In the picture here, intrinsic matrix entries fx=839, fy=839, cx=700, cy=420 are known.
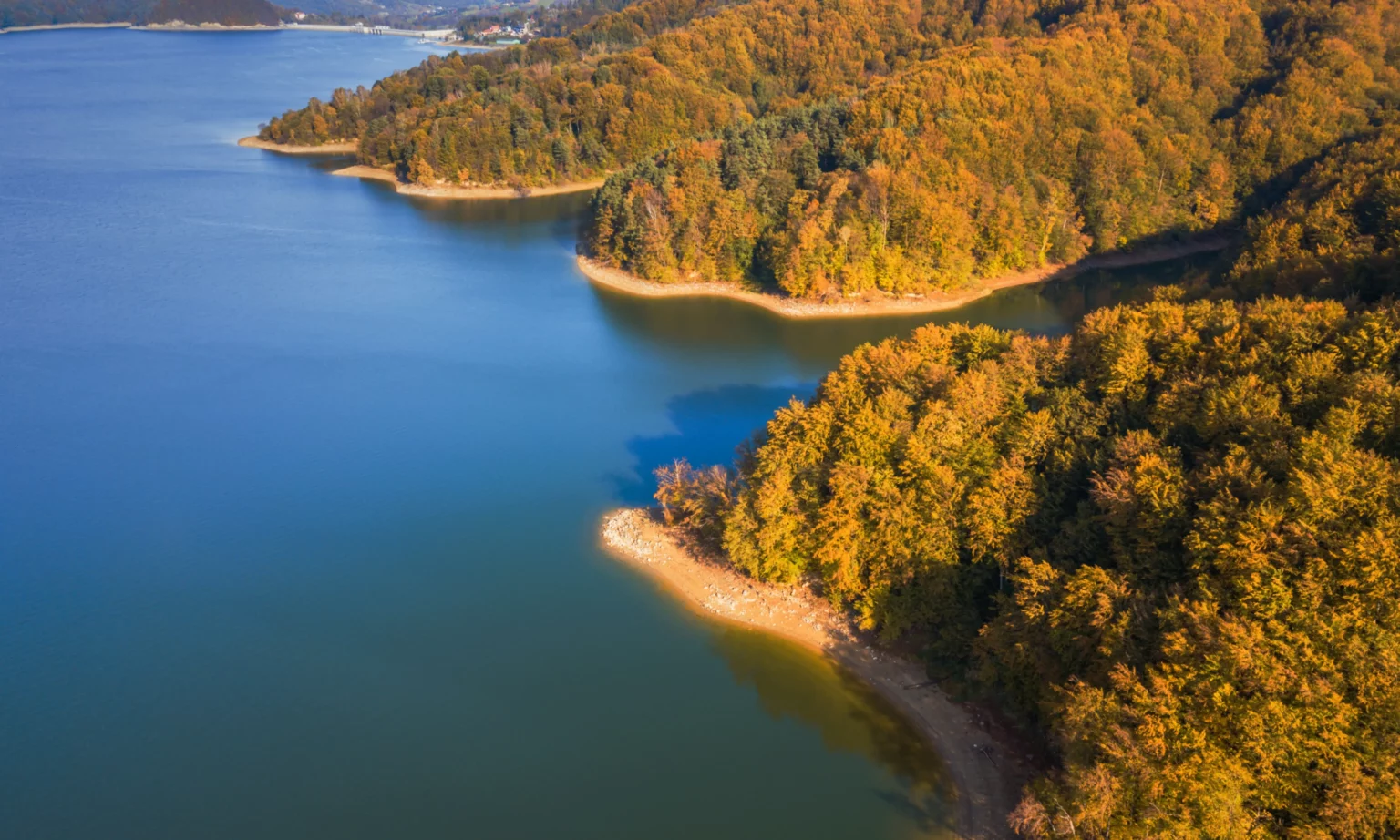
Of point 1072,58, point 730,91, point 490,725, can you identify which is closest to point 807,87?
point 730,91

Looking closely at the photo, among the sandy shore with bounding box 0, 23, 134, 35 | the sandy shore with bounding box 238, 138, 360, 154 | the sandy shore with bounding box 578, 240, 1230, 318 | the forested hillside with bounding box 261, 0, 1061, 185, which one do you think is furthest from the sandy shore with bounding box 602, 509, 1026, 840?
the sandy shore with bounding box 0, 23, 134, 35

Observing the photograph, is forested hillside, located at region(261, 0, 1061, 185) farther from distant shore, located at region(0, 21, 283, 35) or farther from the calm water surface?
distant shore, located at region(0, 21, 283, 35)

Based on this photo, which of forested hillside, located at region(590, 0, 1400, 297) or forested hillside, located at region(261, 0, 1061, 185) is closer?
forested hillside, located at region(590, 0, 1400, 297)

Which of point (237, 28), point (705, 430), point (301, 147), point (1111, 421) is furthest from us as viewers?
point (237, 28)

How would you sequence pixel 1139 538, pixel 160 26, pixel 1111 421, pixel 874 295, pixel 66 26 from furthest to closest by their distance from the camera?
pixel 160 26 → pixel 66 26 → pixel 874 295 → pixel 1111 421 → pixel 1139 538

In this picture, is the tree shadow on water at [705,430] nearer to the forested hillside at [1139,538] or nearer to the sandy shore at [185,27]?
the forested hillside at [1139,538]

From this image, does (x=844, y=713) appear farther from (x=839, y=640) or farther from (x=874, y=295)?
(x=874, y=295)

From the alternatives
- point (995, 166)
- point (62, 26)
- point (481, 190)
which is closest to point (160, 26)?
point (62, 26)
